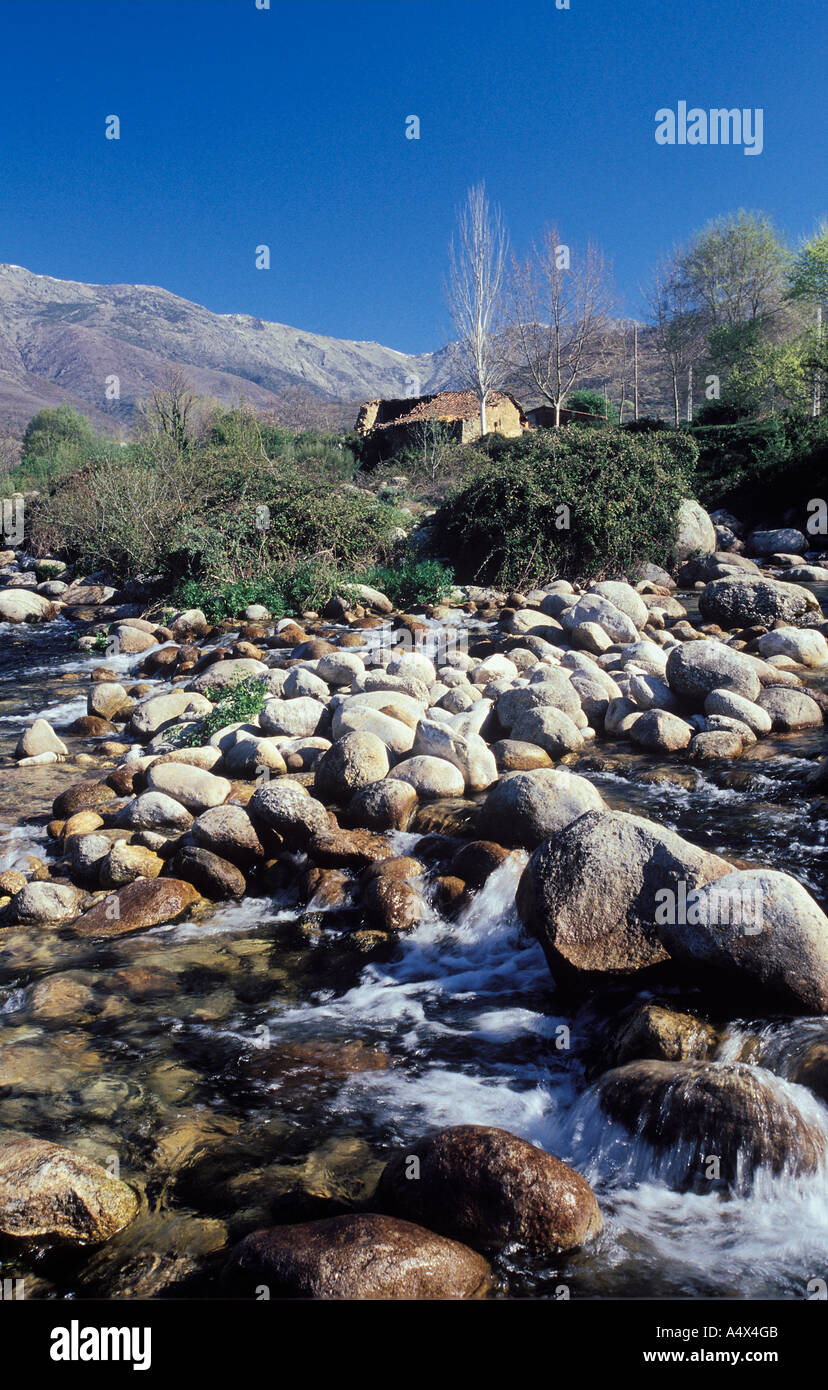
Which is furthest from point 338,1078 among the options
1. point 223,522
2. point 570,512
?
point 223,522

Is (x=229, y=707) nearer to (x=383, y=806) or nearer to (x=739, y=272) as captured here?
(x=383, y=806)

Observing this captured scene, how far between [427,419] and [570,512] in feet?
67.6

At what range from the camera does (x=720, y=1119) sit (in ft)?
9.87

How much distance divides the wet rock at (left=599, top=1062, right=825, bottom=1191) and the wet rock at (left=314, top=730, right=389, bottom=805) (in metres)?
3.56

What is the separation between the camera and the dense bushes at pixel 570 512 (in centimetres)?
1483

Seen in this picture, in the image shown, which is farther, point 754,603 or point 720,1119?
point 754,603

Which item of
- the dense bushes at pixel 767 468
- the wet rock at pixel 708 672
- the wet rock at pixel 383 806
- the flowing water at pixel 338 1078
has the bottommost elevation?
the flowing water at pixel 338 1078

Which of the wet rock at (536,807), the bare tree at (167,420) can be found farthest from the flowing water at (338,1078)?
the bare tree at (167,420)

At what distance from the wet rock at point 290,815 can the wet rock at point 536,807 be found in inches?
43.8

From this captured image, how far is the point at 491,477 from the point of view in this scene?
15.5 meters

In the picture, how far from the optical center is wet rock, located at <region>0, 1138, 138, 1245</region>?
9.04 feet

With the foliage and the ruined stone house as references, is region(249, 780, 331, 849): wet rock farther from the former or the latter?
→ the foliage

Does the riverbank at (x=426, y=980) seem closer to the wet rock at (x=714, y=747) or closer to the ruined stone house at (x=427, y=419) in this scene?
the wet rock at (x=714, y=747)
